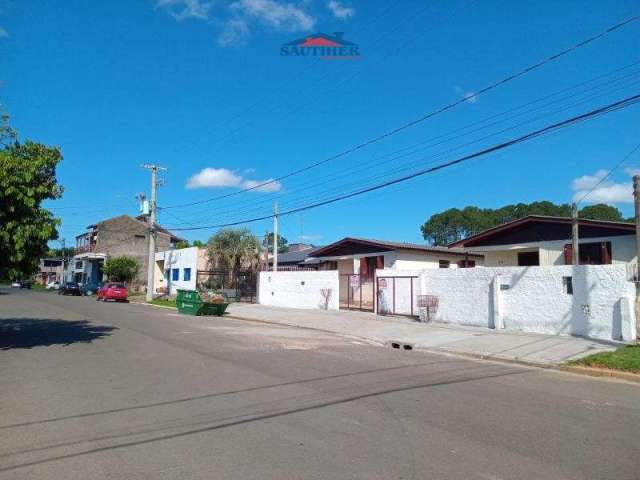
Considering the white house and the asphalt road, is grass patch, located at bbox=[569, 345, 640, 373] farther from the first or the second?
the white house

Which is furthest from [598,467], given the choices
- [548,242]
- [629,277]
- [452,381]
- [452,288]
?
[548,242]

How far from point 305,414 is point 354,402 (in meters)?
1.02

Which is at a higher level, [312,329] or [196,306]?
[196,306]

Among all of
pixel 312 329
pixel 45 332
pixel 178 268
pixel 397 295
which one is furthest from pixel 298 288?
pixel 178 268

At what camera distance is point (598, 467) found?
5.13 m

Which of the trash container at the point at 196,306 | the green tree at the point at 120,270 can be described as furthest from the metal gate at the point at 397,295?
the green tree at the point at 120,270

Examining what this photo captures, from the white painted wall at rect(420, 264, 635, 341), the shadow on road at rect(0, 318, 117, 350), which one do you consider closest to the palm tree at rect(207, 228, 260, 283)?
the shadow on road at rect(0, 318, 117, 350)

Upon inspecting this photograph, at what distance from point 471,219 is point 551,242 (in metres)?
66.1

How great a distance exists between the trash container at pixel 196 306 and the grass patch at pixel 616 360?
63.0ft

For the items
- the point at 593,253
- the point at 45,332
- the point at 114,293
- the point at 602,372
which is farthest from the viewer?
the point at 114,293

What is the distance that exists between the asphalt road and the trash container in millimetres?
15031

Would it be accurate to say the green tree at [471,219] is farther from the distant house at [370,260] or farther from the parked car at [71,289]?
the parked car at [71,289]

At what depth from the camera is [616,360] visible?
1162 centimetres

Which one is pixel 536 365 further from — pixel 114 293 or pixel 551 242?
pixel 114 293
